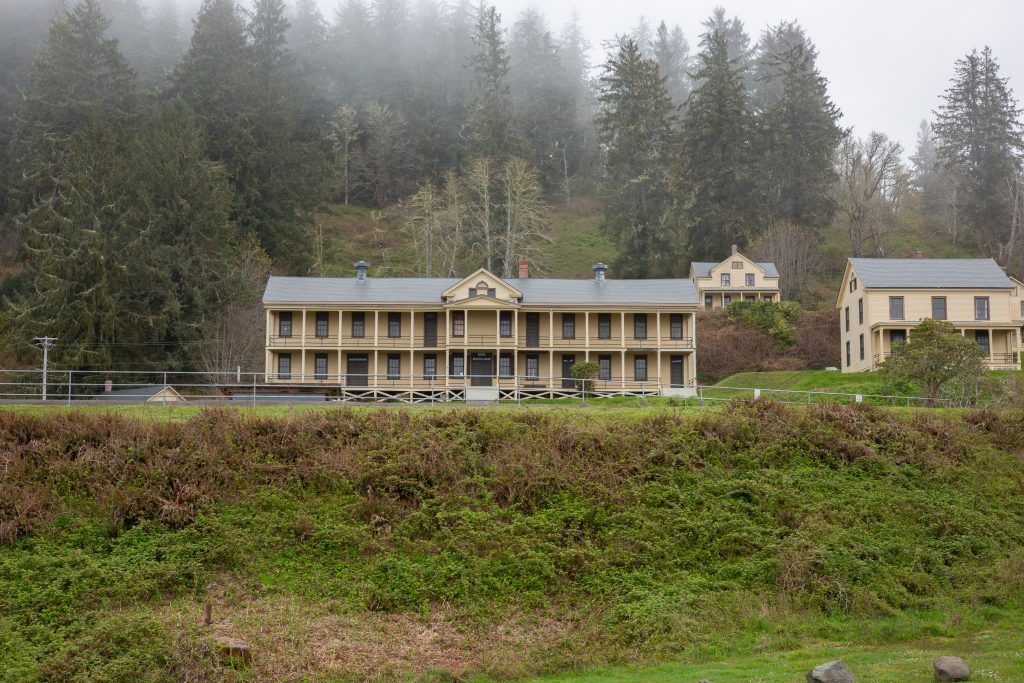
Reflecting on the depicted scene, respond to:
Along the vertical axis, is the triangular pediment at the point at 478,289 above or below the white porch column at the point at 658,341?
above

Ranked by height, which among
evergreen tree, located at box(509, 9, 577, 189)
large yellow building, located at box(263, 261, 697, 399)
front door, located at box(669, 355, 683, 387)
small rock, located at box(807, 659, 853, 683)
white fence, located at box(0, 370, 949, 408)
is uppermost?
evergreen tree, located at box(509, 9, 577, 189)

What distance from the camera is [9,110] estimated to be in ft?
232

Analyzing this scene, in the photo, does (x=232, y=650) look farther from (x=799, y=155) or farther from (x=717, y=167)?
(x=799, y=155)

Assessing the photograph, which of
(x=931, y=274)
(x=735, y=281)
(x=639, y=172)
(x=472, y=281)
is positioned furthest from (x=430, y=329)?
(x=639, y=172)

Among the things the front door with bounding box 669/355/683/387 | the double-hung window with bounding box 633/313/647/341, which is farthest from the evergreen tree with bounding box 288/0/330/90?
the front door with bounding box 669/355/683/387

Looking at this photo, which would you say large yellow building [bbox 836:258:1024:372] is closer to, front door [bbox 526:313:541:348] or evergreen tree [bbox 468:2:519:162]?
front door [bbox 526:313:541:348]

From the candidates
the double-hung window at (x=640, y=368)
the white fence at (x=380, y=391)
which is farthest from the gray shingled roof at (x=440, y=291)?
the white fence at (x=380, y=391)

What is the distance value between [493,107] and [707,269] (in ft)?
83.5

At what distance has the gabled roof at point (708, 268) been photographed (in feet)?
216

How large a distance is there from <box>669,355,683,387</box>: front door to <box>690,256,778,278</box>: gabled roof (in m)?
18.3

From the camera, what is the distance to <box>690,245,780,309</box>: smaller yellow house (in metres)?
65.4

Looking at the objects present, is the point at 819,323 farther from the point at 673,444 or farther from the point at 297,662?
the point at 297,662

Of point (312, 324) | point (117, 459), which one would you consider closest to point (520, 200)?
point (312, 324)

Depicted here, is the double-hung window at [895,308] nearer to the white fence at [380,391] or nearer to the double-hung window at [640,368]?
the white fence at [380,391]
